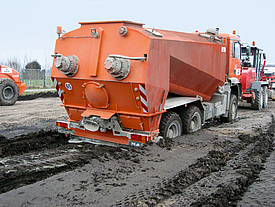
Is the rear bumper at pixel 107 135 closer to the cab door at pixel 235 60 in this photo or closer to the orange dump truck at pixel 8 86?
the cab door at pixel 235 60

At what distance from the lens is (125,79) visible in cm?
607

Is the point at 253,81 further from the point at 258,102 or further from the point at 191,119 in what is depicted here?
the point at 191,119

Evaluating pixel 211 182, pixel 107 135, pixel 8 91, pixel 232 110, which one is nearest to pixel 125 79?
pixel 107 135

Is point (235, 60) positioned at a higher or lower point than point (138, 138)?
higher

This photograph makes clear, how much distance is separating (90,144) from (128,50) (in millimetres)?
2589

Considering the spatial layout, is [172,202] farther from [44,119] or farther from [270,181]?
[44,119]

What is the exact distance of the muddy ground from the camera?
13.5 feet

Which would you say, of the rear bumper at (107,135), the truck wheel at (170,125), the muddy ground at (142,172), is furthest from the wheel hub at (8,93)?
the truck wheel at (170,125)

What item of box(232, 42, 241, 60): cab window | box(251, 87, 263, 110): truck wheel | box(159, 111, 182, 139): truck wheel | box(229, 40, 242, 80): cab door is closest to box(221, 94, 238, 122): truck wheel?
box(229, 40, 242, 80): cab door

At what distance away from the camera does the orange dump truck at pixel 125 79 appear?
6027mm

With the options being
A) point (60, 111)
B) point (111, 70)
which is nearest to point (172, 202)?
point (111, 70)

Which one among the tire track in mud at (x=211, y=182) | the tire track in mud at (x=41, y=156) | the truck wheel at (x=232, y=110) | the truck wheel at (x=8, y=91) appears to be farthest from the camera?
the truck wheel at (x=8, y=91)

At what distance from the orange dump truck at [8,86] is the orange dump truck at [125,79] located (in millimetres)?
8572

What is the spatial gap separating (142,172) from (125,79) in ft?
6.48
